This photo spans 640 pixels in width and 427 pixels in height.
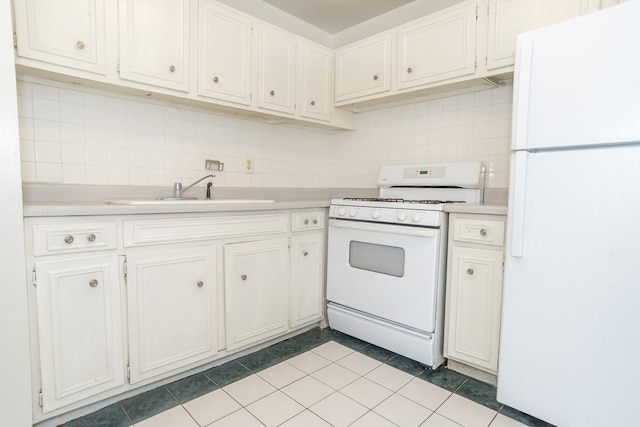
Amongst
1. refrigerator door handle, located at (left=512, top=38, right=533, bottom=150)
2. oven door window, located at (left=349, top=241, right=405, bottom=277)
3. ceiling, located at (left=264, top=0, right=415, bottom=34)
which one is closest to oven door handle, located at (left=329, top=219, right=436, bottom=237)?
oven door window, located at (left=349, top=241, right=405, bottom=277)

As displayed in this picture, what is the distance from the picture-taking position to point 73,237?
139cm

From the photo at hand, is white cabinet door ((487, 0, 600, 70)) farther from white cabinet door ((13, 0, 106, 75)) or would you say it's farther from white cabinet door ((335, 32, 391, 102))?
white cabinet door ((13, 0, 106, 75))

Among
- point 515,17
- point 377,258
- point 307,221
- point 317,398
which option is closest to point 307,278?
point 307,221

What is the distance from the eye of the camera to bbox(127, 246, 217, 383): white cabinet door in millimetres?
1574

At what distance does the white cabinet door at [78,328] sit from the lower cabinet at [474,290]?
1.64 metres

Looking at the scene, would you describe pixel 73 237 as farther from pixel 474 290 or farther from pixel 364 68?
pixel 364 68

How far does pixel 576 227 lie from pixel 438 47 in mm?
1356

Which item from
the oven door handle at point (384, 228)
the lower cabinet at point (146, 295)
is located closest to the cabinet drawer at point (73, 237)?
the lower cabinet at point (146, 295)

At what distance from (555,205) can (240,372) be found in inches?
67.7

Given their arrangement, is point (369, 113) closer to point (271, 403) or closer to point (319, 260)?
point (319, 260)

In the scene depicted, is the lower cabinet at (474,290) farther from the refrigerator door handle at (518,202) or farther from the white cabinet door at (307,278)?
the white cabinet door at (307,278)

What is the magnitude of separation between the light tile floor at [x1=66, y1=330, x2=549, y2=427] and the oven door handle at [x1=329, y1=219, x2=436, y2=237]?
77cm

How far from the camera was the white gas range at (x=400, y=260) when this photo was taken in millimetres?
1878

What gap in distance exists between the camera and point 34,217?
1299 mm
